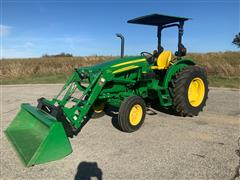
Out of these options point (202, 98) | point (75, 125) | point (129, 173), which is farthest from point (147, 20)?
point (129, 173)

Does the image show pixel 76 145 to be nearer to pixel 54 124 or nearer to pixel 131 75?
pixel 54 124

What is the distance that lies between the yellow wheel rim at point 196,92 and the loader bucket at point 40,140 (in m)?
3.51

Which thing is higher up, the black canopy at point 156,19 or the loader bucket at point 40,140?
the black canopy at point 156,19

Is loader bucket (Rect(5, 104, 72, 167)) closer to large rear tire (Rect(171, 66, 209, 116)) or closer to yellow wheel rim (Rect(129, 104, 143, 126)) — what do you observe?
yellow wheel rim (Rect(129, 104, 143, 126))

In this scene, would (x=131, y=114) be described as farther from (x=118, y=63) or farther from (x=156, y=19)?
(x=156, y=19)

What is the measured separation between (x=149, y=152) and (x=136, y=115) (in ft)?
3.73

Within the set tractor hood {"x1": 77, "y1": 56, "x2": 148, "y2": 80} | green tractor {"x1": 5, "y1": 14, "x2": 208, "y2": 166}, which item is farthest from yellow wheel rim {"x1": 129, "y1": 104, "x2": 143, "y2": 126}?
tractor hood {"x1": 77, "y1": 56, "x2": 148, "y2": 80}

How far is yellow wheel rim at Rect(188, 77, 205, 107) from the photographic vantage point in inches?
246

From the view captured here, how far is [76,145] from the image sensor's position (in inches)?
177

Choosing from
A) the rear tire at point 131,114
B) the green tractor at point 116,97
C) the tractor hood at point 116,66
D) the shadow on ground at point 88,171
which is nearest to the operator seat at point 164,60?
the green tractor at point 116,97

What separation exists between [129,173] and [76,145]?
1.38m

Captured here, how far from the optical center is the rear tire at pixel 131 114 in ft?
15.8

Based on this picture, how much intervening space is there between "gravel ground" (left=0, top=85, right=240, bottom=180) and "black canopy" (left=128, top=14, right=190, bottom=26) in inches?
95.2

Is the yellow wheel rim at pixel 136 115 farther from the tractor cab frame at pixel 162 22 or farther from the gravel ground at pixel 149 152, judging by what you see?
the tractor cab frame at pixel 162 22
